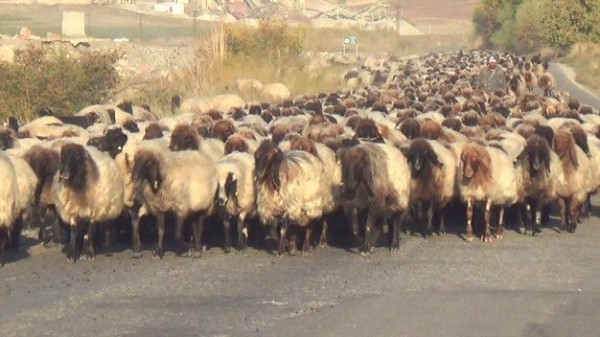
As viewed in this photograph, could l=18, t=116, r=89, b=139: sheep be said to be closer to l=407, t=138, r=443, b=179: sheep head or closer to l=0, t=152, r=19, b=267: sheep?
l=0, t=152, r=19, b=267: sheep

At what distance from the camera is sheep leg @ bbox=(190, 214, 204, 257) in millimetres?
14680

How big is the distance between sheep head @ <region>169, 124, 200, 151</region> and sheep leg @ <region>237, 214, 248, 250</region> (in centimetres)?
112

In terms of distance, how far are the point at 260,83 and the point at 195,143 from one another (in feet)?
87.9

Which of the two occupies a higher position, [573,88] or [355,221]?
[355,221]

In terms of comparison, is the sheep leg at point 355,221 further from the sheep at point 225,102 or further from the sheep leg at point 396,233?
the sheep at point 225,102

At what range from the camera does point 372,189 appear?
15.0 meters

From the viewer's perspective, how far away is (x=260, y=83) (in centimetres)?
4244

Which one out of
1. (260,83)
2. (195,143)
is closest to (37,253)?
(195,143)

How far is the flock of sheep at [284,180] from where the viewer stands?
14.4m

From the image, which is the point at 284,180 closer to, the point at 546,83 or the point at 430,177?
the point at 430,177

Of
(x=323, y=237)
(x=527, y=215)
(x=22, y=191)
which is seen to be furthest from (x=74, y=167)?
(x=527, y=215)

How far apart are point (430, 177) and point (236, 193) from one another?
2.67 metres

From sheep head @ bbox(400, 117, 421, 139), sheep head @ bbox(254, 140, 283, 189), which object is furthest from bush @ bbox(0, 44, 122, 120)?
sheep head @ bbox(254, 140, 283, 189)

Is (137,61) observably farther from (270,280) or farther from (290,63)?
(270,280)
